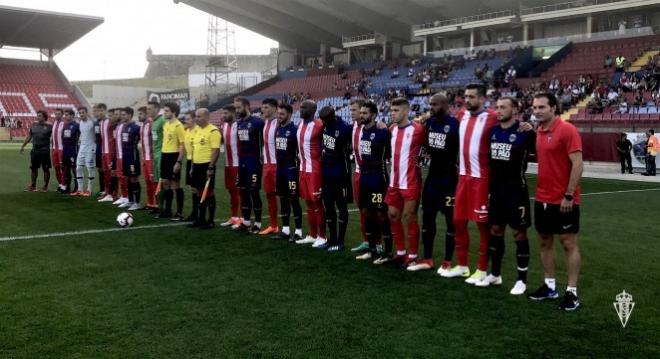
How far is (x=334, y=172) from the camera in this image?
322 inches

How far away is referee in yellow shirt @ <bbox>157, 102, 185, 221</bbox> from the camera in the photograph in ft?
36.0

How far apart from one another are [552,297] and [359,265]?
93.9 inches

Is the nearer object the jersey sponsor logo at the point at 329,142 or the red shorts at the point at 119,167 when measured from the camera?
the jersey sponsor logo at the point at 329,142

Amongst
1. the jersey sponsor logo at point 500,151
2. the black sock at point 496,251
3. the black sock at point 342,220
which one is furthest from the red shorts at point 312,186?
the jersey sponsor logo at point 500,151

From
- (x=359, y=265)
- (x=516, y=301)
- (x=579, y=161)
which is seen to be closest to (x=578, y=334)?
(x=516, y=301)

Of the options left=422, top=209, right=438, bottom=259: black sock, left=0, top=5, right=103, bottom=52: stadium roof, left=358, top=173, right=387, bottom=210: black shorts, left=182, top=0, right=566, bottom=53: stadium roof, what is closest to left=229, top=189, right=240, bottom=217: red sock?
left=358, top=173, right=387, bottom=210: black shorts

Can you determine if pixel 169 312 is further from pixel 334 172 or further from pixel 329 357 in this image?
pixel 334 172

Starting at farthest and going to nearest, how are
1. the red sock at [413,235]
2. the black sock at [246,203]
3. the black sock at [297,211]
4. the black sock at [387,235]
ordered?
the black sock at [246,203] < the black sock at [297,211] < the black sock at [387,235] < the red sock at [413,235]

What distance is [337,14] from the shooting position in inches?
1980

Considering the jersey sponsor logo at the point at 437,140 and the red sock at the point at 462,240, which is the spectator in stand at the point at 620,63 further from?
the red sock at the point at 462,240

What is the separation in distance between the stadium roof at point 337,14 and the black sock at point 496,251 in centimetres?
4078

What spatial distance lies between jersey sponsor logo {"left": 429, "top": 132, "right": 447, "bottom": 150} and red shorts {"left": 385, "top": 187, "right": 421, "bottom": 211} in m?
0.59

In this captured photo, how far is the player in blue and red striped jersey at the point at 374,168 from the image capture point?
7449 millimetres

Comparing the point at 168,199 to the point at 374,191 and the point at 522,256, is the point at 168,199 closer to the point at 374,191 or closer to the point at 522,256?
the point at 374,191
